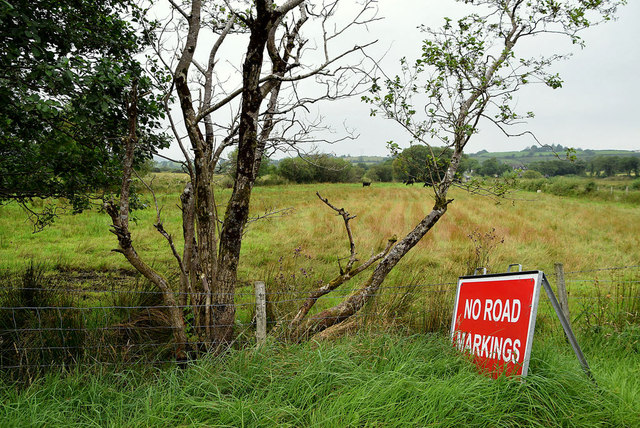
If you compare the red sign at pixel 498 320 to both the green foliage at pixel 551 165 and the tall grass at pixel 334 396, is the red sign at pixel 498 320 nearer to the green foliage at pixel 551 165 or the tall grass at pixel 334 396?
the tall grass at pixel 334 396

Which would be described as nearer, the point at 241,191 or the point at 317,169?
the point at 241,191

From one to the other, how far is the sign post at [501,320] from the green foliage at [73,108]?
377 centimetres

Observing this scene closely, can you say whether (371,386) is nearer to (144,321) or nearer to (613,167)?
(144,321)

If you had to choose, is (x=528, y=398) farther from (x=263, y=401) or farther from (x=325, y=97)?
(x=325, y=97)

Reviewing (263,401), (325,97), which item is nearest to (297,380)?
(263,401)

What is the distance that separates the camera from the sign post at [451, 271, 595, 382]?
3.01m

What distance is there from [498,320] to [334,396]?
149 centimetres

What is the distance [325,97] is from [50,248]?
9.70m

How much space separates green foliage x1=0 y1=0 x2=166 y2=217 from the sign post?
3769 mm

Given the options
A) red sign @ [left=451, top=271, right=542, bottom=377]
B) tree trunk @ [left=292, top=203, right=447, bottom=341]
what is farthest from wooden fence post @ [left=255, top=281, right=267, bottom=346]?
red sign @ [left=451, top=271, right=542, bottom=377]

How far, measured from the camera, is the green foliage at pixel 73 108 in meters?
3.65

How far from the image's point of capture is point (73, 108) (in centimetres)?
432

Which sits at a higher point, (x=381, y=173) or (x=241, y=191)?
(x=381, y=173)

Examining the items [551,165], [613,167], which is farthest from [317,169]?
[613,167]
